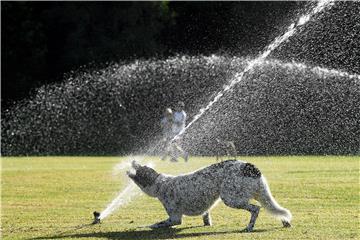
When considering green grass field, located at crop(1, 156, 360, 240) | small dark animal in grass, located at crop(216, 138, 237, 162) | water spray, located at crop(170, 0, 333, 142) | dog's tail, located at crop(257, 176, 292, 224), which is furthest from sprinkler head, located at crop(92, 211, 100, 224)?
small dark animal in grass, located at crop(216, 138, 237, 162)

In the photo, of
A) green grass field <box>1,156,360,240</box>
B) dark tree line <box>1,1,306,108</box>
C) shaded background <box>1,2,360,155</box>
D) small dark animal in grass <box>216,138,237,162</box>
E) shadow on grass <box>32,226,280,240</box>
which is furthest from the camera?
dark tree line <box>1,1,306,108</box>

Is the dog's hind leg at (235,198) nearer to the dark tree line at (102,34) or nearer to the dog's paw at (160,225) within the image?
the dog's paw at (160,225)

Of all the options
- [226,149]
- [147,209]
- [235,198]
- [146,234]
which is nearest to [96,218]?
[146,234]

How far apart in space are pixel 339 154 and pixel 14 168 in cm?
1198

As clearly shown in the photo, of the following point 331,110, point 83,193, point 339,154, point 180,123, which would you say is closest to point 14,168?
point 180,123

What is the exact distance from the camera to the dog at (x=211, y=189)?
10445 mm

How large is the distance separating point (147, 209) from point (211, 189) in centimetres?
290

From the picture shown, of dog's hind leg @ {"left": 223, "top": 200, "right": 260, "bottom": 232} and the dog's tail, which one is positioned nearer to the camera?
dog's hind leg @ {"left": 223, "top": 200, "right": 260, "bottom": 232}

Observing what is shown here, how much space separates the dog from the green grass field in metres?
0.25

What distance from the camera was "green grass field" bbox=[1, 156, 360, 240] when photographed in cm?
1050

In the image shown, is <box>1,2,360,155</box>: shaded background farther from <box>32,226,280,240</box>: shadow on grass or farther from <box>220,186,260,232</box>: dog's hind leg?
<box>220,186,260,232</box>: dog's hind leg

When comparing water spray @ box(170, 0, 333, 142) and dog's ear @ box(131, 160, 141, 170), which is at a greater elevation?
water spray @ box(170, 0, 333, 142)

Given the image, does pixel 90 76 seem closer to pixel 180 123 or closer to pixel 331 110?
pixel 331 110

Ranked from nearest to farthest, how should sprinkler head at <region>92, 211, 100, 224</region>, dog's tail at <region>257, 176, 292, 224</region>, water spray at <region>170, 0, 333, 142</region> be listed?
dog's tail at <region>257, 176, 292, 224</region>, sprinkler head at <region>92, 211, 100, 224</region>, water spray at <region>170, 0, 333, 142</region>
